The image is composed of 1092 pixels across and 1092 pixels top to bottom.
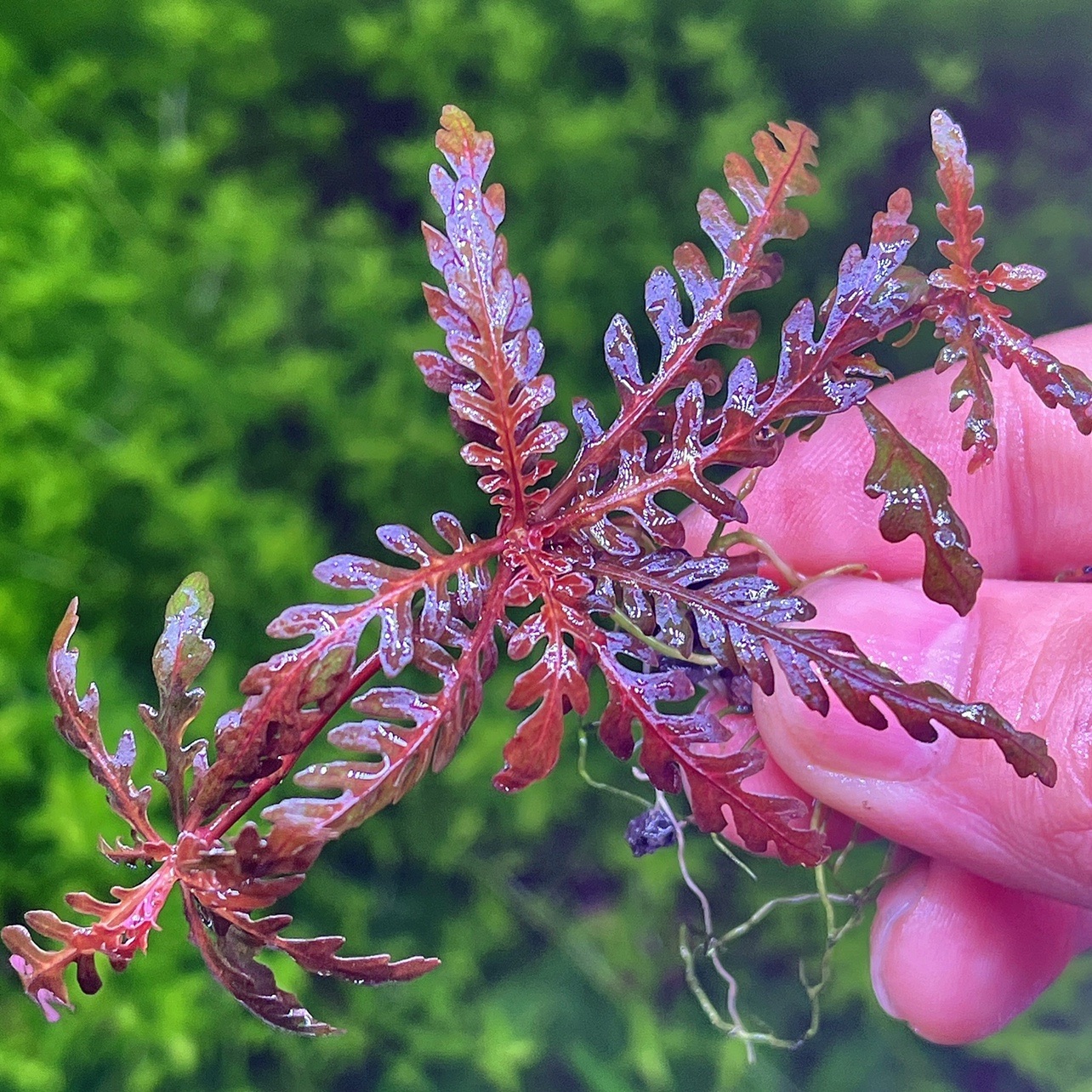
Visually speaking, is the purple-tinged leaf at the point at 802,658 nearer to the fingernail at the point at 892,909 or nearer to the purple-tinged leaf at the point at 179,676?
the purple-tinged leaf at the point at 179,676

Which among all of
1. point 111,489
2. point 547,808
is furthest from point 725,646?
point 111,489

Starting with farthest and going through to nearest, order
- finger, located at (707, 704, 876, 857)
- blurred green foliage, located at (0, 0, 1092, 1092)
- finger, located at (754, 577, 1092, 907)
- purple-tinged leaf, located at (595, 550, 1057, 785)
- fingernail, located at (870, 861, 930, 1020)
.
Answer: blurred green foliage, located at (0, 0, 1092, 1092) → fingernail, located at (870, 861, 930, 1020) → finger, located at (707, 704, 876, 857) → finger, located at (754, 577, 1092, 907) → purple-tinged leaf, located at (595, 550, 1057, 785)

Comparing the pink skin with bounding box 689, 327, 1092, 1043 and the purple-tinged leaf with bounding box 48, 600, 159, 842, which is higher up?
the purple-tinged leaf with bounding box 48, 600, 159, 842

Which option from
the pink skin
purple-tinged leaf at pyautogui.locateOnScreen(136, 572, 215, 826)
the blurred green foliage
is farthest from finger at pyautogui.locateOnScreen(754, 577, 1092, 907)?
the blurred green foliage

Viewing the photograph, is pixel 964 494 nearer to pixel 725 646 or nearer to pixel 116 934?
pixel 725 646

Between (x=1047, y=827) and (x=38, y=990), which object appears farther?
(x=1047, y=827)

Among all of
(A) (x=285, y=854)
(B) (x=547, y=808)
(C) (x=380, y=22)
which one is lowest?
(B) (x=547, y=808)

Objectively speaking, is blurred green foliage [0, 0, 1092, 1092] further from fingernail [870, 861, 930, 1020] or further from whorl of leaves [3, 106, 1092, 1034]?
whorl of leaves [3, 106, 1092, 1034]

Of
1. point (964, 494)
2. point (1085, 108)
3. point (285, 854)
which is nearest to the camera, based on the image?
point (285, 854)
